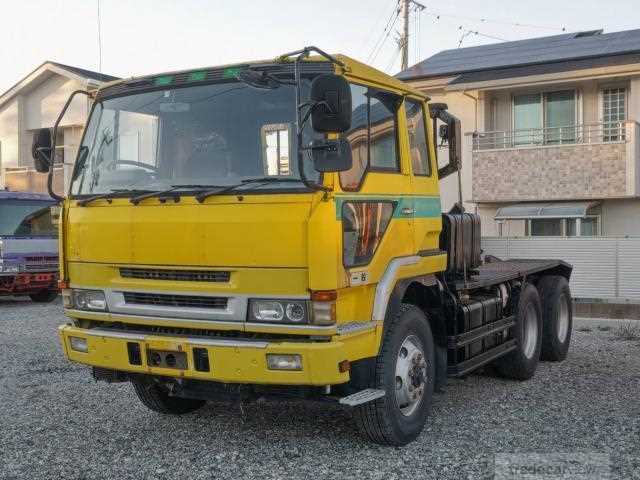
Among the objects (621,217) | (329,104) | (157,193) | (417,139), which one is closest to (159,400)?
(157,193)

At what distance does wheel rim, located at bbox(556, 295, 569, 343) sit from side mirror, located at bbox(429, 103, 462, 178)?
3267mm

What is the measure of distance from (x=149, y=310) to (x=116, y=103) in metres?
1.61

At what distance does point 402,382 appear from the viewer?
536cm

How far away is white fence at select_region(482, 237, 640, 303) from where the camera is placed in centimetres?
1455

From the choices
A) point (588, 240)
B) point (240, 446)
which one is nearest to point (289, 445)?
point (240, 446)

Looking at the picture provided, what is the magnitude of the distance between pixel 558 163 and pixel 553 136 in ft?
4.86

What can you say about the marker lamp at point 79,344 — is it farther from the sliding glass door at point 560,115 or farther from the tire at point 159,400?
the sliding glass door at point 560,115

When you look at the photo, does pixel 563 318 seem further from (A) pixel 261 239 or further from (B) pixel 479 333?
(A) pixel 261 239

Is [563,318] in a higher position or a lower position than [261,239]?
lower

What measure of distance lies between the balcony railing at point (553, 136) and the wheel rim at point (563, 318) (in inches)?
412

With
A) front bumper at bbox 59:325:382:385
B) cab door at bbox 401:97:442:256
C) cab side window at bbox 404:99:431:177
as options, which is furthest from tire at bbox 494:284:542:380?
front bumper at bbox 59:325:382:385

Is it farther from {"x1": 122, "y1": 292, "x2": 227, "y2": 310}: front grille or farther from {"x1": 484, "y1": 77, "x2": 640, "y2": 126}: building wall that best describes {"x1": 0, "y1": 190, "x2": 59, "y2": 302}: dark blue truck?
{"x1": 122, "y1": 292, "x2": 227, "y2": 310}: front grille

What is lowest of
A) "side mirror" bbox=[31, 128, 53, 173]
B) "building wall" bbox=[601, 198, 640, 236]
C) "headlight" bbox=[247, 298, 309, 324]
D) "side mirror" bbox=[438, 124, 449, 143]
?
"headlight" bbox=[247, 298, 309, 324]

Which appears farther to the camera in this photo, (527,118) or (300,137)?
(527,118)
